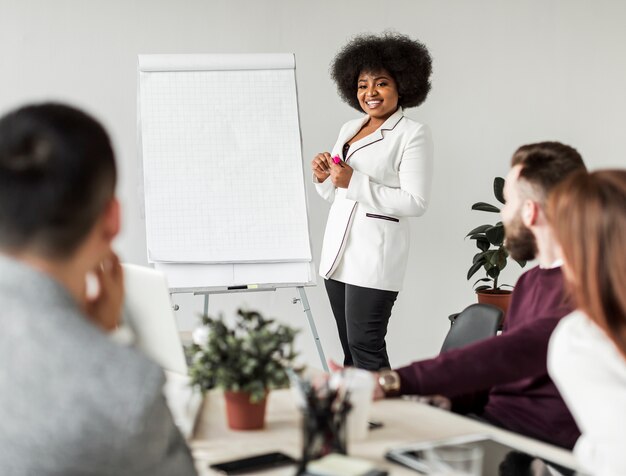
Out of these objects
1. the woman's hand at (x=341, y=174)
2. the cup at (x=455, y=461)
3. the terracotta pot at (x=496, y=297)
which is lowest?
the terracotta pot at (x=496, y=297)

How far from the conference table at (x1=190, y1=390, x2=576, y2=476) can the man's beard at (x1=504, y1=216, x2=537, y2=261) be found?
0.48 m

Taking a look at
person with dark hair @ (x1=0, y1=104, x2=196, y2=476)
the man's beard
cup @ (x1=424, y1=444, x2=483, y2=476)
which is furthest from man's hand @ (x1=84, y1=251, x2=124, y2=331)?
the man's beard

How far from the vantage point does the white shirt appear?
43.7 inches

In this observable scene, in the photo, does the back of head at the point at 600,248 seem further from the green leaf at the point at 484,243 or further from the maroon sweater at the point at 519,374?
the green leaf at the point at 484,243

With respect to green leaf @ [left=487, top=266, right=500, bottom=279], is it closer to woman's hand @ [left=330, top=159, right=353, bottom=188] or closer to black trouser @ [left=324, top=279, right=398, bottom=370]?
black trouser @ [left=324, top=279, right=398, bottom=370]

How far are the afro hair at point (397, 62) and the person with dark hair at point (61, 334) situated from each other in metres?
2.41

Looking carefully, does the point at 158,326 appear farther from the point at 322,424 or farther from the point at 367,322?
the point at 367,322

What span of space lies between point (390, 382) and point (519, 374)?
28 centimetres

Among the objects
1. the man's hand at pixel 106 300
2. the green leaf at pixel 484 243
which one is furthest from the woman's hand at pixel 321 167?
the man's hand at pixel 106 300

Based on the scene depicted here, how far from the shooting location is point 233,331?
1446 mm

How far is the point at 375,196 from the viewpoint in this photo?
2.99 metres

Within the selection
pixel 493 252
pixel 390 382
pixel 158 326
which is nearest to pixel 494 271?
pixel 493 252

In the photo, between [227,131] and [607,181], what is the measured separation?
2.41 metres

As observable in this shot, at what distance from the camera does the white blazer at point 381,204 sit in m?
2.99
